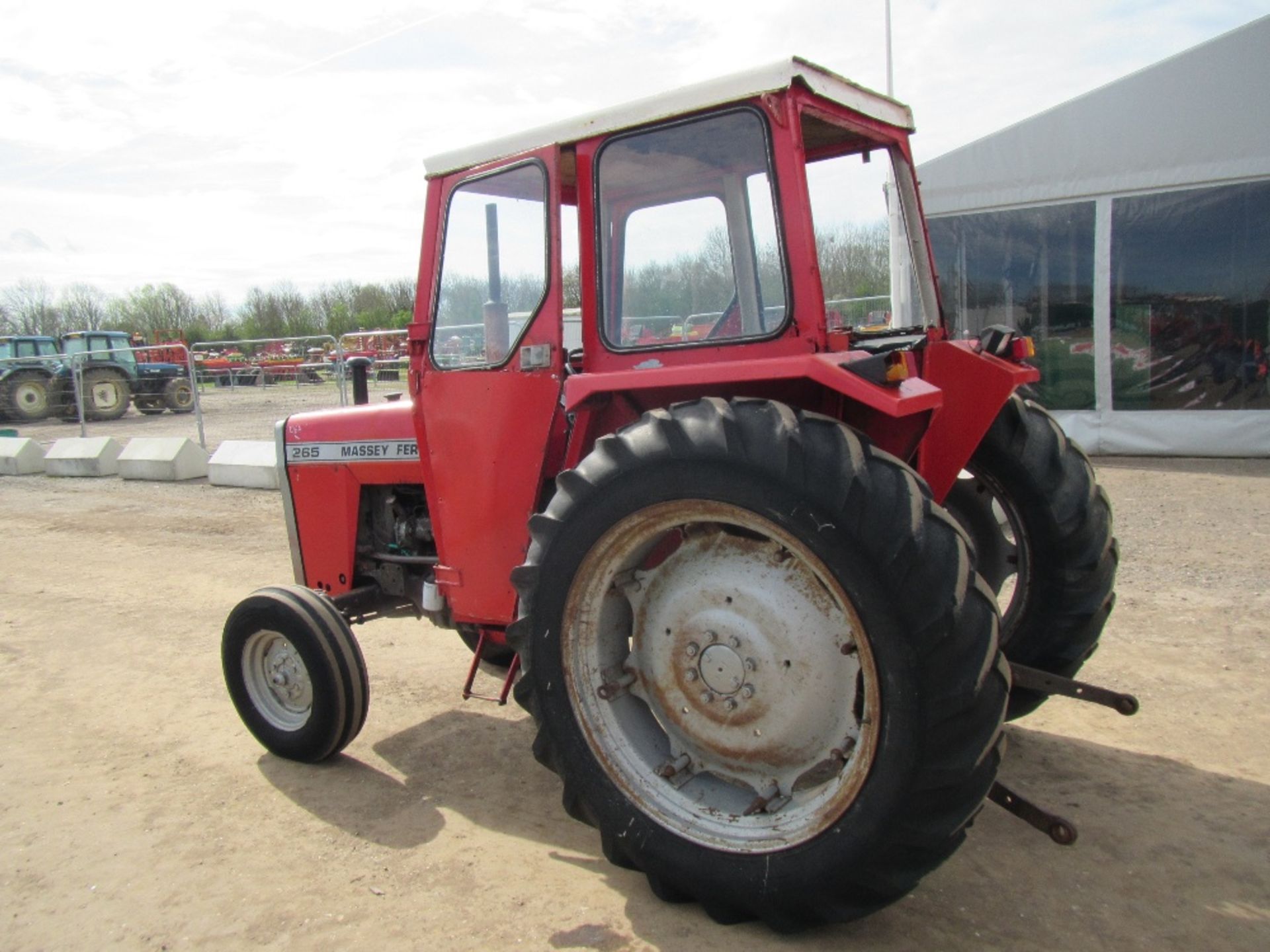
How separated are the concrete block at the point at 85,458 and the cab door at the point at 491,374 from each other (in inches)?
428

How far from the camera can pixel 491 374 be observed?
3.52 metres

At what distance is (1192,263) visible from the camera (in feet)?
33.1

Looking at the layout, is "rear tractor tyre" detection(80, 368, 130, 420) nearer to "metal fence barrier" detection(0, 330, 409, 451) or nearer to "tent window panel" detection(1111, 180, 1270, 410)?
"metal fence barrier" detection(0, 330, 409, 451)

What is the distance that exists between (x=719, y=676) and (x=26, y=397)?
24.1 m

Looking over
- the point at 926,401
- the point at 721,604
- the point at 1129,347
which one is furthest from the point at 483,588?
the point at 1129,347

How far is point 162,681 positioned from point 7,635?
1.66 meters

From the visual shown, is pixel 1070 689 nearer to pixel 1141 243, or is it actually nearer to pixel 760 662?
pixel 760 662

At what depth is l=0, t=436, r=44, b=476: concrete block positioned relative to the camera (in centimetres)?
1372

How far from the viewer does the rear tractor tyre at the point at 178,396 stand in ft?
79.0

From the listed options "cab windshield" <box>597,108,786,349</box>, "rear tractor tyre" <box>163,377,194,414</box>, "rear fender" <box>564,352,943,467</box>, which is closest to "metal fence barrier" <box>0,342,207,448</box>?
"rear tractor tyre" <box>163,377,194,414</box>

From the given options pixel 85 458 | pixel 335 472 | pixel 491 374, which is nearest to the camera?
pixel 491 374

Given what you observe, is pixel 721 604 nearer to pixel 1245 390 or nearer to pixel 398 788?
pixel 398 788

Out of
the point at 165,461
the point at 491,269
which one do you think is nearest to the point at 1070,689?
the point at 491,269

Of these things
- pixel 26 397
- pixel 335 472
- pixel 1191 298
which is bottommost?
pixel 26 397
